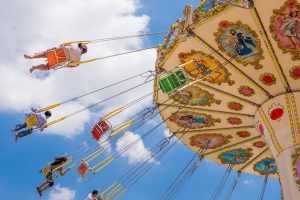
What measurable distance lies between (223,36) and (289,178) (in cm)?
367

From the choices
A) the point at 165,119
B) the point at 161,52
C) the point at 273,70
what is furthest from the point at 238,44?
the point at 165,119

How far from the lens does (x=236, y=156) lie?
14.6 meters

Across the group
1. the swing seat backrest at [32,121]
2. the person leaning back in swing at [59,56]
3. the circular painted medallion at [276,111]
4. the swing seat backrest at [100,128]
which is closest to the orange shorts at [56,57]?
the person leaning back in swing at [59,56]

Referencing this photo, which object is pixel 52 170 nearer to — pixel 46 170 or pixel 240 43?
pixel 46 170

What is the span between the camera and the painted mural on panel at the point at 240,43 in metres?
10.3

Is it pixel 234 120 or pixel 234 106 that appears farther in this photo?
pixel 234 120

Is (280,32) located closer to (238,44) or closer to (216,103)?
(238,44)

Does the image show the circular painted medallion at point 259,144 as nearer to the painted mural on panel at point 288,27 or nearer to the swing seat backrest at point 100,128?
the painted mural on panel at point 288,27

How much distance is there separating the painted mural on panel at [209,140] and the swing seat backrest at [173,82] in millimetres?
4728

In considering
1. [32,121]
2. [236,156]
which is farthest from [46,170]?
[236,156]

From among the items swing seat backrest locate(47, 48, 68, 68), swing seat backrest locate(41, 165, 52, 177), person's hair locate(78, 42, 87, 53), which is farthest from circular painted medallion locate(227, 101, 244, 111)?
swing seat backrest locate(41, 165, 52, 177)

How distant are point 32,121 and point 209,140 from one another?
628 cm

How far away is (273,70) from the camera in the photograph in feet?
36.3

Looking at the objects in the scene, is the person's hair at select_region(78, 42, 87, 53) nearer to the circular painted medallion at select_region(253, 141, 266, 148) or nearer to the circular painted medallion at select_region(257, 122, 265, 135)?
the circular painted medallion at select_region(257, 122, 265, 135)
